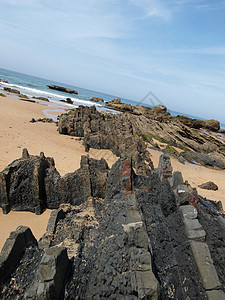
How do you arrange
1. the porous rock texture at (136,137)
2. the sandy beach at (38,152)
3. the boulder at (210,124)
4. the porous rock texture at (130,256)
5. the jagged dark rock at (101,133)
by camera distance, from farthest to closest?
the boulder at (210,124) → the porous rock texture at (136,137) → the jagged dark rock at (101,133) → the sandy beach at (38,152) → the porous rock texture at (130,256)

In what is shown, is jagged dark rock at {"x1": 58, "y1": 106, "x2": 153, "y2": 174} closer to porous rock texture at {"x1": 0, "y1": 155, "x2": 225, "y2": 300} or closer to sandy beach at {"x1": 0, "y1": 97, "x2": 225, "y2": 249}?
sandy beach at {"x1": 0, "y1": 97, "x2": 225, "y2": 249}

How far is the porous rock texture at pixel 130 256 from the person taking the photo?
2459 millimetres

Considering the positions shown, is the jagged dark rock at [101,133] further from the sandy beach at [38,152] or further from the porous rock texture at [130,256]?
the porous rock texture at [130,256]

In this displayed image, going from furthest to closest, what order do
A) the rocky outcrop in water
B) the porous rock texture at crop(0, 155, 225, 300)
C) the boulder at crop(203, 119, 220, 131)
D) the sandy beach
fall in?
the boulder at crop(203, 119, 220, 131) → the rocky outcrop in water → the sandy beach → the porous rock texture at crop(0, 155, 225, 300)

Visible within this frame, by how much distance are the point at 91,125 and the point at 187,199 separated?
1401cm

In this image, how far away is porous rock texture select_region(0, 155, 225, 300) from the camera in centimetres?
246

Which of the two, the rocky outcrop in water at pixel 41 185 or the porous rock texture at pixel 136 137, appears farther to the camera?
the porous rock texture at pixel 136 137

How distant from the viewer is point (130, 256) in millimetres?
2676

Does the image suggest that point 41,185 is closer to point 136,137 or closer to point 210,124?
point 136,137

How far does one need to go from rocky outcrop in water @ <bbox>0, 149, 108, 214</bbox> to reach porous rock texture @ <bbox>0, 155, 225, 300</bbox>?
122 centimetres

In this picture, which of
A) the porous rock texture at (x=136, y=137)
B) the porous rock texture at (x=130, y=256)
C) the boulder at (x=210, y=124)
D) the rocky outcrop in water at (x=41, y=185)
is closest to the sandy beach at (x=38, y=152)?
the rocky outcrop in water at (x=41, y=185)

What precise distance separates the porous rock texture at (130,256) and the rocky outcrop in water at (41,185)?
1.22m


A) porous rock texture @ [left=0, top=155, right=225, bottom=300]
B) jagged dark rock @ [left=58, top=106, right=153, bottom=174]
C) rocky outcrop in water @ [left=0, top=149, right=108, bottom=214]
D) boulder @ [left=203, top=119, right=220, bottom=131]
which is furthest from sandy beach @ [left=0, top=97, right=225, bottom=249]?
boulder @ [left=203, top=119, right=220, bottom=131]

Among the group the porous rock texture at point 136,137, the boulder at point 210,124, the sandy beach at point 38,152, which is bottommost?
the sandy beach at point 38,152
